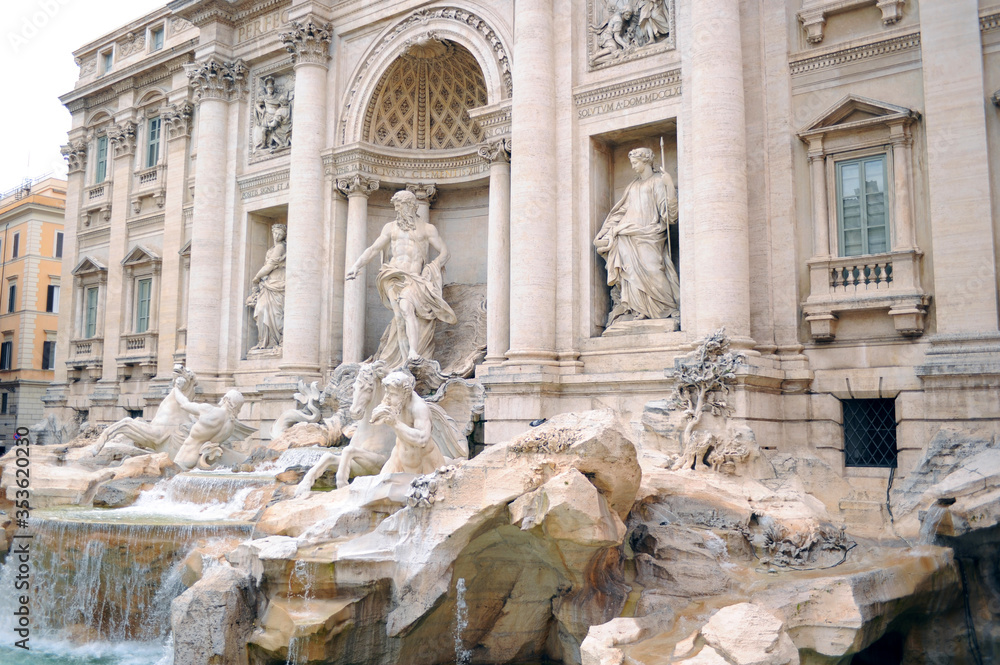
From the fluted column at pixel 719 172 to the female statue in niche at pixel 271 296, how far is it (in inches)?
411

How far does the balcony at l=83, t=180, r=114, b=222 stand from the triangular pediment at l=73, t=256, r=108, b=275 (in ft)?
4.32

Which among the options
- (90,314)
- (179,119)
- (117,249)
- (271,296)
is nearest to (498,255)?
(271,296)

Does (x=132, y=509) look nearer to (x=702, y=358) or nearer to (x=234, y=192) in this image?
(x=702, y=358)

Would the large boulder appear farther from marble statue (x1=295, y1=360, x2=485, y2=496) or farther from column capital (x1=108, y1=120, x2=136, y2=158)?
column capital (x1=108, y1=120, x2=136, y2=158)

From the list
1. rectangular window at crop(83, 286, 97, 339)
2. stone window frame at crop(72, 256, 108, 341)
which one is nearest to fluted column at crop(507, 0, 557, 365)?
stone window frame at crop(72, 256, 108, 341)

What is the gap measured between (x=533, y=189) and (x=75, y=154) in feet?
60.7

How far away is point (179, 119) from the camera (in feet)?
76.2

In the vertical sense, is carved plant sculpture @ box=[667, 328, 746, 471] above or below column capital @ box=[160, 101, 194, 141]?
below

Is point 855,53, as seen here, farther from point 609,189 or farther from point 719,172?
point 609,189

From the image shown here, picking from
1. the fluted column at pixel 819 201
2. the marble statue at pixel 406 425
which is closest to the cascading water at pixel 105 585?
the marble statue at pixel 406 425

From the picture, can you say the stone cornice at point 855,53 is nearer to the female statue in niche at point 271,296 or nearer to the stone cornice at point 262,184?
the stone cornice at point 262,184

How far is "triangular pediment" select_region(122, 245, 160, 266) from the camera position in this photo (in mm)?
23438

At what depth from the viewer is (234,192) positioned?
20781mm

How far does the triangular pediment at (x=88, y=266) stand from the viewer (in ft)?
82.5
